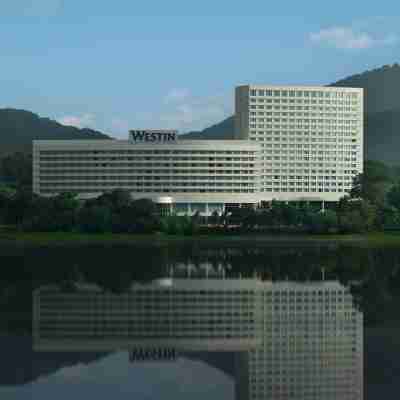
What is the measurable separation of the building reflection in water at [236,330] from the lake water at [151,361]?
1.32 feet

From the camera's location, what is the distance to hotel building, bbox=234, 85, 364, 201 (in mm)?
173000

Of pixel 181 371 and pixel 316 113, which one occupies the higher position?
pixel 316 113

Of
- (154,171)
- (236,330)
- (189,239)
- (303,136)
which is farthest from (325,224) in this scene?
(236,330)

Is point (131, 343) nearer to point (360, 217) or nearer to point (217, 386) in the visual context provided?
point (217, 386)

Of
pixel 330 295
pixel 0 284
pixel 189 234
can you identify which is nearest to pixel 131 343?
pixel 330 295

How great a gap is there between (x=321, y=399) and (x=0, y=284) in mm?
28547

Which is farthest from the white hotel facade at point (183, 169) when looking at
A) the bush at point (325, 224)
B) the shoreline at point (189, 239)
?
the bush at point (325, 224)

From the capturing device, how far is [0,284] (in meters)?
42.9

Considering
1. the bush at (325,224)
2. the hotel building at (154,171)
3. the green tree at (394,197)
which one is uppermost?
the hotel building at (154,171)

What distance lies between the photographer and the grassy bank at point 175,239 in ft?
318

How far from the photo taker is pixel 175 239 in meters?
103

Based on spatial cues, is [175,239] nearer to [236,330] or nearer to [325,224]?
[325,224]

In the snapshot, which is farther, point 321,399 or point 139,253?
point 139,253

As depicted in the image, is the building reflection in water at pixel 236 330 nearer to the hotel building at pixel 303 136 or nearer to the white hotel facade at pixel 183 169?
the white hotel facade at pixel 183 169
